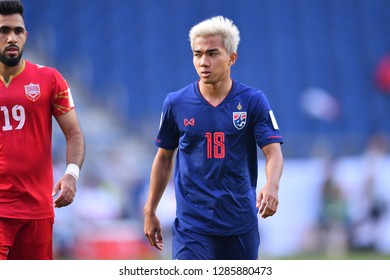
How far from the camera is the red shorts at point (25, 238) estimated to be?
6219 mm

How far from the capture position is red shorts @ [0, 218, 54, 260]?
6219mm

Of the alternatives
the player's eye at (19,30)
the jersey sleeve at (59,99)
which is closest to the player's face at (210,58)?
the jersey sleeve at (59,99)

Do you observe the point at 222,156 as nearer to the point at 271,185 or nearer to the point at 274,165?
the point at 274,165

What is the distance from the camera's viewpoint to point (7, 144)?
6.23m

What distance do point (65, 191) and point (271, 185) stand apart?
1.43 metres

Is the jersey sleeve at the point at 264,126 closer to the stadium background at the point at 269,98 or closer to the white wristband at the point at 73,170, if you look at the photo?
the white wristband at the point at 73,170

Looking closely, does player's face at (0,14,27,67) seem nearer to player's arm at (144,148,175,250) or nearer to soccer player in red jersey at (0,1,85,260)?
soccer player in red jersey at (0,1,85,260)

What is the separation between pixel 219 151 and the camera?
6.32 meters

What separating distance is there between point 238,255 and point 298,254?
32.1ft

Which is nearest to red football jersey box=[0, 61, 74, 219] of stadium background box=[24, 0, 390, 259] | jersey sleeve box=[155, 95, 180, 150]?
jersey sleeve box=[155, 95, 180, 150]

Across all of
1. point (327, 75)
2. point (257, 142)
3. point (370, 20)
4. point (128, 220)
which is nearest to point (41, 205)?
point (257, 142)

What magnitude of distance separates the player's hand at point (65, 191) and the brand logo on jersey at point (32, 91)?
63cm

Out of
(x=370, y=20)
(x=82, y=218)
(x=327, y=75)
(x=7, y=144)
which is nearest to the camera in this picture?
(x=7, y=144)

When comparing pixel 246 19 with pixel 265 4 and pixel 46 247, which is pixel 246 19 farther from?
pixel 46 247
